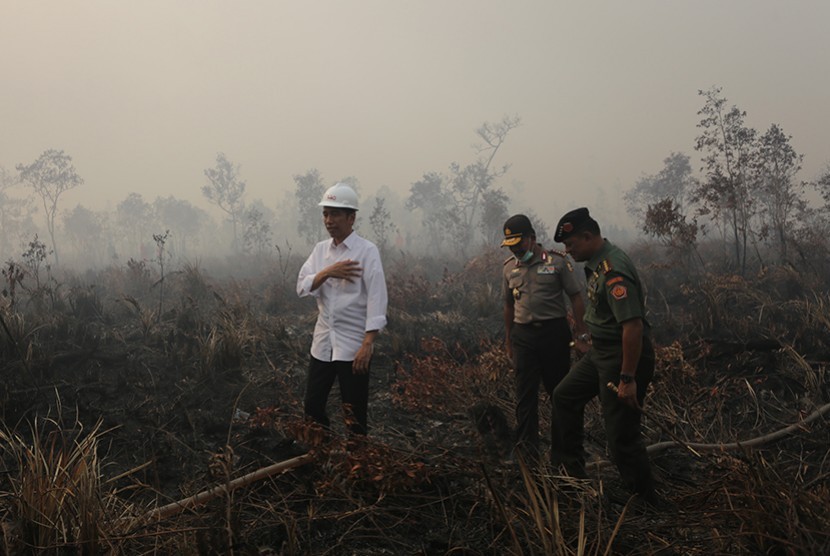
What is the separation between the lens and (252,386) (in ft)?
18.3

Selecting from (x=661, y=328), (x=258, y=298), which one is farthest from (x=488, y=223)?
(x=661, y=328)

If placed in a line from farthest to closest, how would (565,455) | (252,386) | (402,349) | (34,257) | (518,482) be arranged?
1. (34,257)
2. (402,349)
3. (252,386)
4. (565,455)
5. (518,482)

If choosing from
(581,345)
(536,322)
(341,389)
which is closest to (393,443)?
(341,389)

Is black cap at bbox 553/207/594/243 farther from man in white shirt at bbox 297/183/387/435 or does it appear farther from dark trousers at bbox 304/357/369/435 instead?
dark trousers at bbox 304/357/369/435

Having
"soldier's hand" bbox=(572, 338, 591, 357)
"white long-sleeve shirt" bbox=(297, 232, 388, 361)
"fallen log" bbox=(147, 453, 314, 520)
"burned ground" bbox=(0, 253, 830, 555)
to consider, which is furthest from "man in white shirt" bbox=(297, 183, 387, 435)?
"soldier's hand" bbox=(572, 338, 591, 357)

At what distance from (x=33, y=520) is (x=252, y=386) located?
3.62 m

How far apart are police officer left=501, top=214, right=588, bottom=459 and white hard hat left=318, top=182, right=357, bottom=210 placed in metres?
1.29

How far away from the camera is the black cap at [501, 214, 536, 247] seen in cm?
375

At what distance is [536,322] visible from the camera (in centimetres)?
373

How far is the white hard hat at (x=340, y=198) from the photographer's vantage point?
2.96 meters

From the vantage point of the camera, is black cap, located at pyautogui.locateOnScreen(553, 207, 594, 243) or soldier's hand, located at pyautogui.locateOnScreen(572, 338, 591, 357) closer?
black cap, located at pyautogui.locateOnScreen(553, 207, 594, 243)

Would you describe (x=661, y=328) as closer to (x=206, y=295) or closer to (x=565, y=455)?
(x=565, y=455)

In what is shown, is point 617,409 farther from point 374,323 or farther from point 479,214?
point 479,214

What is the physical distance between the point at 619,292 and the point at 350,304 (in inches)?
61.4
